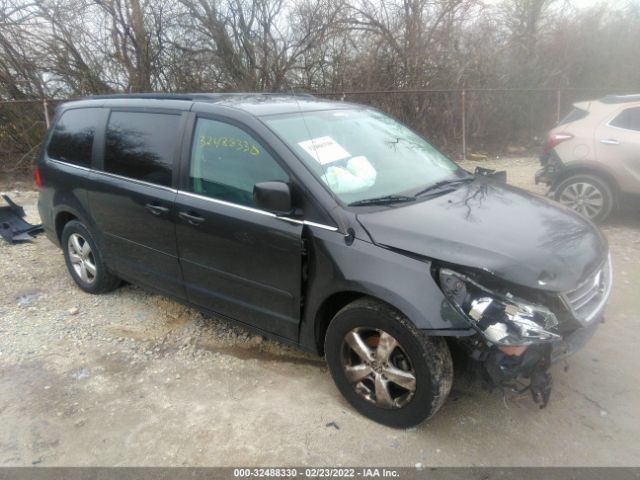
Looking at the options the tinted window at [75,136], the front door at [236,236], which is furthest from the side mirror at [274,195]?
the tinted window at [75,136]

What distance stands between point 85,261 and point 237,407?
245 centimetres

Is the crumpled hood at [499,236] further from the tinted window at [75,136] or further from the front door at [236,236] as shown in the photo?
the tinted window at [75,136]

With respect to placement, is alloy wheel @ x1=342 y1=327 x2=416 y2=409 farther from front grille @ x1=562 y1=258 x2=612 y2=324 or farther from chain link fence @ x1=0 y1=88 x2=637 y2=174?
chain link fence @ x1=0 y1=88 x2=637 y2=174

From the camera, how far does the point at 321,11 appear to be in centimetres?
1376

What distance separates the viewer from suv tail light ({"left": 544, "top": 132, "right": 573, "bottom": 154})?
6539 mm

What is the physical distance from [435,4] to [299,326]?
44.7 ft

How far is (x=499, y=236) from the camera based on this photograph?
2.64 meters

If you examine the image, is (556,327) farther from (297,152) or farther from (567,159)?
(567,159)

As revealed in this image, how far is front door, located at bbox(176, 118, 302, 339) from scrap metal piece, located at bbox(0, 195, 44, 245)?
12.8 feet

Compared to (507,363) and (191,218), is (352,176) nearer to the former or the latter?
(191,218)

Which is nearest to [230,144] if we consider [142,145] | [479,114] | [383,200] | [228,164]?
[228,164]

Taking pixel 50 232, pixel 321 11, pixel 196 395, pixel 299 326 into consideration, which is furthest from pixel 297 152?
pixel 321 11

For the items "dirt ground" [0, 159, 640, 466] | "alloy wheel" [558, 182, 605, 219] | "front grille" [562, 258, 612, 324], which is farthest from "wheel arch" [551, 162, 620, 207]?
"front grille" [562, 258, 612, 324]

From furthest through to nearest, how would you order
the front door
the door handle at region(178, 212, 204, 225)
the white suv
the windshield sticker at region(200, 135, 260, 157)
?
1. the white suv
2. the door handle at region(178, 212, 204, 225)
3. the windshield sticker at region(200, 135, 260, 157)
4. the front door
